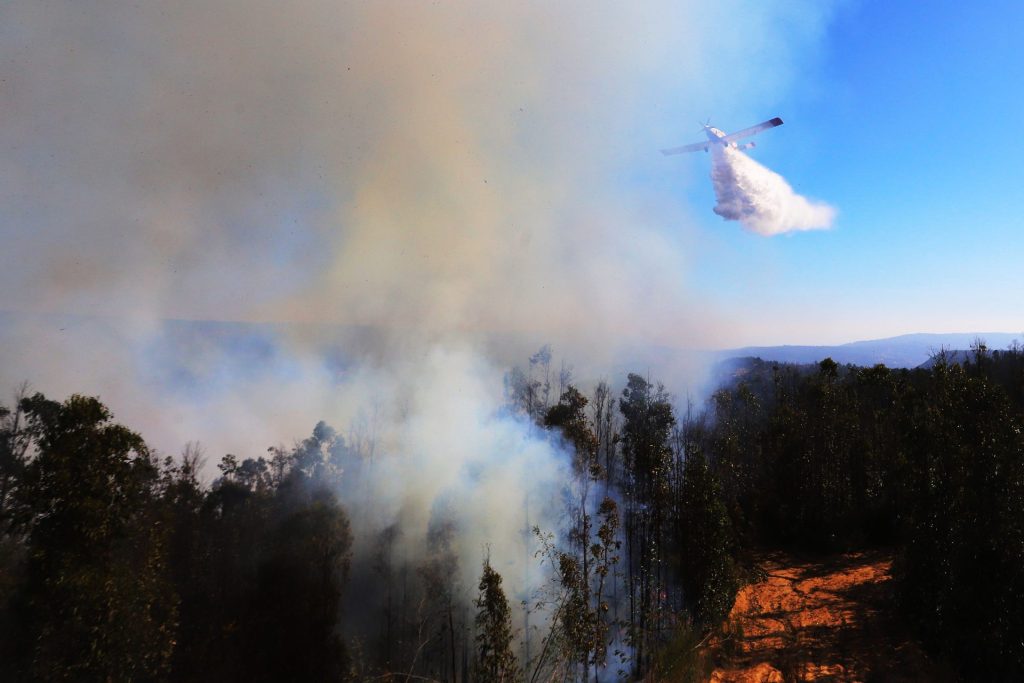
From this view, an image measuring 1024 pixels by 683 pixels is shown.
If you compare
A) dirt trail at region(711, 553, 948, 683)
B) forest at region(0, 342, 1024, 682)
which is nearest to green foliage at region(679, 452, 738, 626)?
forest at region(0, 342, 1024, 682)

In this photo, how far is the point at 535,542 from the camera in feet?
157

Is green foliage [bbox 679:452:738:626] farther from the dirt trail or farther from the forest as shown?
the dirt trail

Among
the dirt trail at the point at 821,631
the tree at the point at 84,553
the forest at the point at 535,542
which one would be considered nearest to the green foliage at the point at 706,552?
the forest at the point at 535,542

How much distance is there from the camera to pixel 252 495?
51906mm

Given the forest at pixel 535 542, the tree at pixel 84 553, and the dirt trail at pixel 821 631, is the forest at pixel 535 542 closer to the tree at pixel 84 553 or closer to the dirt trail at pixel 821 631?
the tree at pixel 84 553

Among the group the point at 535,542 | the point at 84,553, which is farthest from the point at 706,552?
the point at 535,542

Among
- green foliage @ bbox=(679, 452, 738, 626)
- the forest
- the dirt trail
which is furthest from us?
green foliage @ bbox=(679, 452, 738, 626)

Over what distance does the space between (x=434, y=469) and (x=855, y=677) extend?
4810cm

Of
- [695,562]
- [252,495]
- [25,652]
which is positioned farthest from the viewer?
[252,495]

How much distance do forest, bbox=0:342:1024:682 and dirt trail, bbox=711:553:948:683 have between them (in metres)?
1.55

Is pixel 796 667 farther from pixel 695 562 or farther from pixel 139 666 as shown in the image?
pixel 139 666

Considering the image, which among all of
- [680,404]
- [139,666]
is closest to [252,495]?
[139,666]

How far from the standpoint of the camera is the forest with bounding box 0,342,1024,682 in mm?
15484

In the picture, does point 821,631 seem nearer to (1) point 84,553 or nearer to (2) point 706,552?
(2) point 706,552
